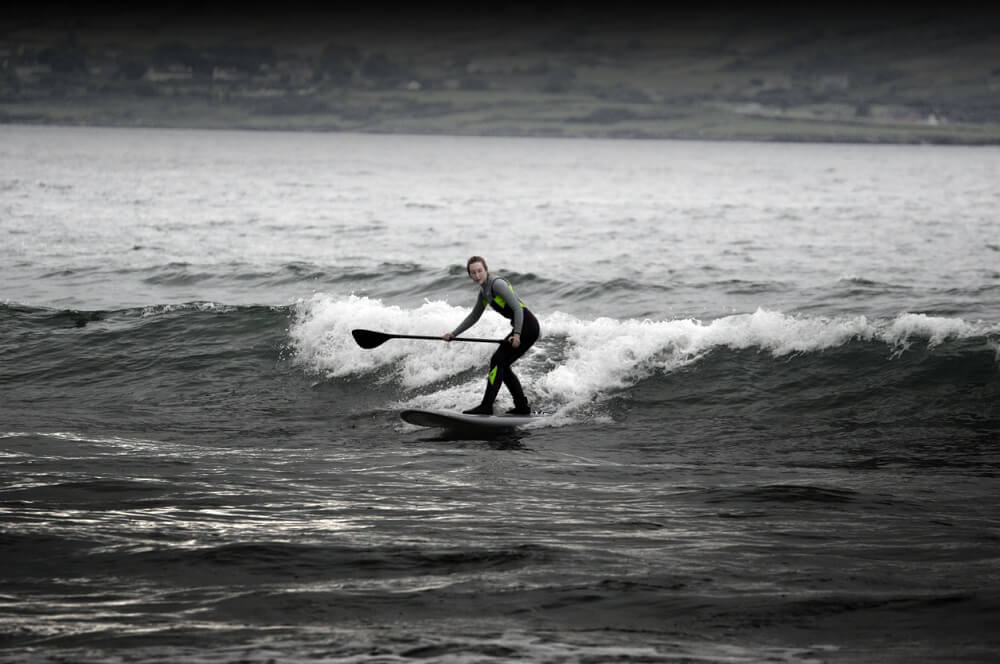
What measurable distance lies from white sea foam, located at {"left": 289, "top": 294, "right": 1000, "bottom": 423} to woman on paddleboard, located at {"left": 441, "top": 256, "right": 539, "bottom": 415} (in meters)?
1.84

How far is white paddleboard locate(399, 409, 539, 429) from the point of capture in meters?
14.7

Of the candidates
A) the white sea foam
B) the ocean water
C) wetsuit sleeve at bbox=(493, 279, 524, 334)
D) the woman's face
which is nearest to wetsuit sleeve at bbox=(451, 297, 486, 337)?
wetsuit sleeve at bbox=(493, 279, 524, 334)

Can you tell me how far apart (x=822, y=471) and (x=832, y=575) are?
3.86 meters

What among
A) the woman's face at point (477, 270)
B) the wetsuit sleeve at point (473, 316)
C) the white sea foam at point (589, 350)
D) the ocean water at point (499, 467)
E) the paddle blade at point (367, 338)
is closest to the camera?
the ocean water at point (499, 467)

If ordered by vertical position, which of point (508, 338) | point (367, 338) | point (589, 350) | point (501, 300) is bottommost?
point (589, 350)

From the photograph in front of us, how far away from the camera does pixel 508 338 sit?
48.5ft

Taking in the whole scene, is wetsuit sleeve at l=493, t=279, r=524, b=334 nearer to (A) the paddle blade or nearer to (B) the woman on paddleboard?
(B) the woman on paddleboard

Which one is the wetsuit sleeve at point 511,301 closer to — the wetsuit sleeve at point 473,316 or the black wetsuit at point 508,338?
the black wetsuit at point 508,338

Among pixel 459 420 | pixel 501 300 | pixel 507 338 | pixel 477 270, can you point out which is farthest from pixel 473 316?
pixel 459 420

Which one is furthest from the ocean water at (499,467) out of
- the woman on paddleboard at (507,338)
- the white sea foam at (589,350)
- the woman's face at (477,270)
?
the woman's face at (477,270)

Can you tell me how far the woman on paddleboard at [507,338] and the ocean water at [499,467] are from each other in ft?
1.96

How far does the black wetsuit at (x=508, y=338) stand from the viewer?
14.7m

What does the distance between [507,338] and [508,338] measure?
0.02 metres

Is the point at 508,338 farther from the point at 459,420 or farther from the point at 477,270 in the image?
the point at 459,420
